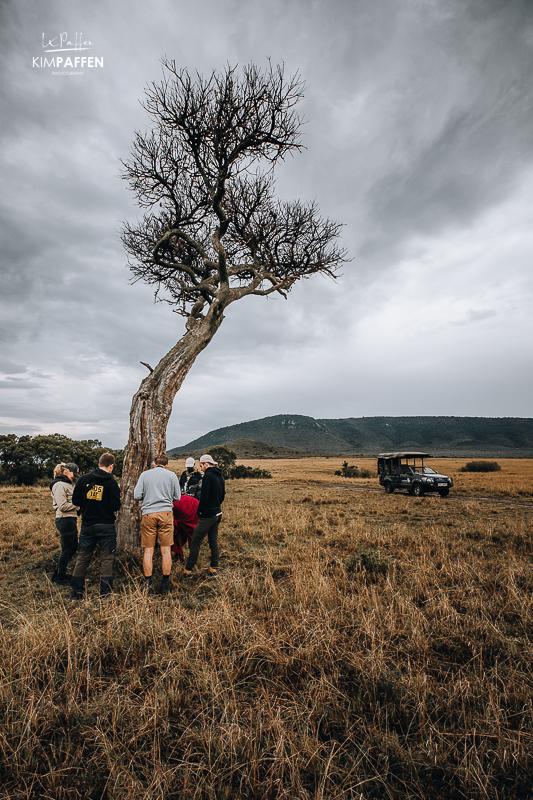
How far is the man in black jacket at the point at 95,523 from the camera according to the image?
5.21 meters

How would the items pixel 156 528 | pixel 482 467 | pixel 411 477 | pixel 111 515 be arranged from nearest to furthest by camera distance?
pixel 111 515 < pixel 156 528 < pixel 411 477 < pixel 482 467

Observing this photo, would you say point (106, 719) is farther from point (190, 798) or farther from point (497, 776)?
point (497, 776)

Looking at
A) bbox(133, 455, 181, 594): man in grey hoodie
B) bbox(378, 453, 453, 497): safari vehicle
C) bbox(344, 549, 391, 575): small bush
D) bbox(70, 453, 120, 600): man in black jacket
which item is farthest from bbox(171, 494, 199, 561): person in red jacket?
bbox(378, 453, 453, 497): safari vehicle

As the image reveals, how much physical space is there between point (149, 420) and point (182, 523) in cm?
221

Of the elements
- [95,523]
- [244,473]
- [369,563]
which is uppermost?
[95,523]

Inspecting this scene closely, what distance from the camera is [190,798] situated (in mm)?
1844

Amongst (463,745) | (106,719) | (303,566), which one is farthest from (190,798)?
A: (303,566)

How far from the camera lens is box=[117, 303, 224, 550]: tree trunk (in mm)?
6527

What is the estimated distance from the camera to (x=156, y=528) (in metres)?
5.52

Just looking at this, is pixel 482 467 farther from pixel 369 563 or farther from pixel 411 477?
pixel 369 563

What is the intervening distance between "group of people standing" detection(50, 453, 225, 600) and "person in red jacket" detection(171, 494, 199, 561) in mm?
666

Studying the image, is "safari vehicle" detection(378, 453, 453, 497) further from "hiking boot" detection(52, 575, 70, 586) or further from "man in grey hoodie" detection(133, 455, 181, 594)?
"hiking boot" detection(52, 575, 70, 586)

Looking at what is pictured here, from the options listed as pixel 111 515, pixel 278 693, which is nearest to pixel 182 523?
pixel 111 515

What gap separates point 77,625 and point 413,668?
3.56 meters
